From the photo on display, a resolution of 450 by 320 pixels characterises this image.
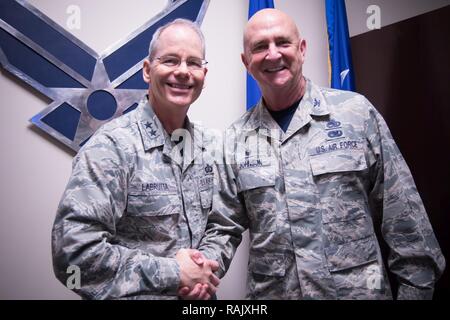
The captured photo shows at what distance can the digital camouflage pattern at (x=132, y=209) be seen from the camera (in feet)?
3.57

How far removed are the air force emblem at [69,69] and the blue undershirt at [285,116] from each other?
1048mm

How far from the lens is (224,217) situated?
1.36 metres

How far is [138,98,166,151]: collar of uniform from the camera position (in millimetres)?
1308

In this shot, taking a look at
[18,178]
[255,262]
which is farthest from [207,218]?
[18,178]

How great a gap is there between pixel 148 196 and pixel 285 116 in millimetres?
641

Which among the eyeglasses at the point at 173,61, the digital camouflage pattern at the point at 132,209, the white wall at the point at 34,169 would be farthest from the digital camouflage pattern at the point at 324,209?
the white wall at the point at 34,169

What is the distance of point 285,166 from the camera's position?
1322 mm

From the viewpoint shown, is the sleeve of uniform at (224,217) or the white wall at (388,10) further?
the white wall at (388,10)

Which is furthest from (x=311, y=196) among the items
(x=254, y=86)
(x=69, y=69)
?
(x=69, y=69)

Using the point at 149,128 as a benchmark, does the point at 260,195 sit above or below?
below

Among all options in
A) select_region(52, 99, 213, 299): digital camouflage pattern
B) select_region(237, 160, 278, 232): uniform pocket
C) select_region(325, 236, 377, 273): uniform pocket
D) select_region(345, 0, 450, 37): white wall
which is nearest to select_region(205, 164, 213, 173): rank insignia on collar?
select_region(52, 99, 213, 299): digital camouflage pattern

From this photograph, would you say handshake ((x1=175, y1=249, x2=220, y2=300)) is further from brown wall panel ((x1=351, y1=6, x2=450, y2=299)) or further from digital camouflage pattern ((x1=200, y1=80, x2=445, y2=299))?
brown wall panel ((x1=351, y1=6, x2=450, y2=299))

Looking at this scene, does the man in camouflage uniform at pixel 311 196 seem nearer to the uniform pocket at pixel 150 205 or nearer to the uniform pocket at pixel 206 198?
the uniform pocket at pixel 206 198

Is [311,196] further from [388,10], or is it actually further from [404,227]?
[388,10]
